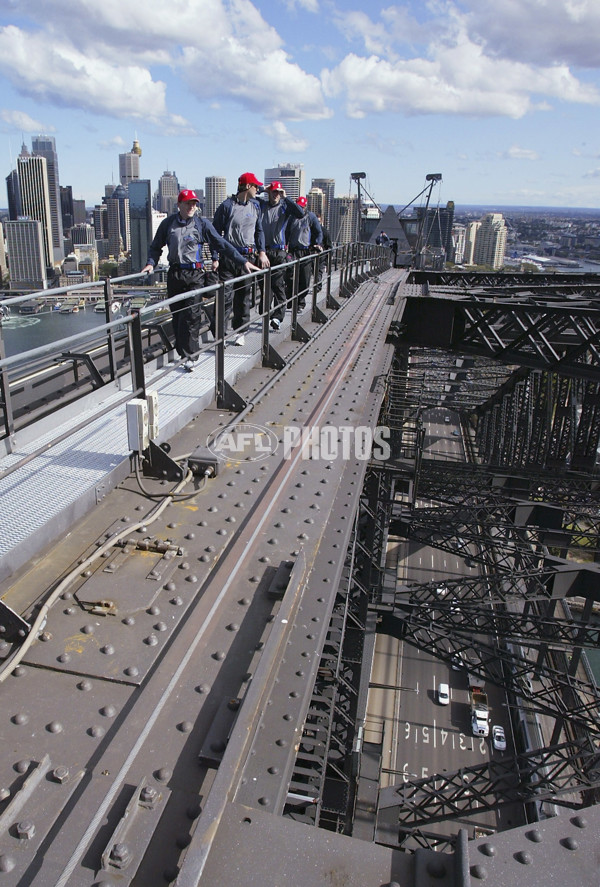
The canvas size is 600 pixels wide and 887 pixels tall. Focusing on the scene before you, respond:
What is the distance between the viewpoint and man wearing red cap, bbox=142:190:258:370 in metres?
7.78

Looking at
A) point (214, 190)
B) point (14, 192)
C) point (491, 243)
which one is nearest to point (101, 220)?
point (14, 192)

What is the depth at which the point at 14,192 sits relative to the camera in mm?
34781

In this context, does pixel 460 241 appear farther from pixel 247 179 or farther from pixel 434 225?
pixel 247 179

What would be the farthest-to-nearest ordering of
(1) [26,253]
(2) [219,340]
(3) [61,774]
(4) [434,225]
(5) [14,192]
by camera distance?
(4) [434,225] < (5) [14,192] < (1) [26,253] < (2) [219,340] < (3) [61,774]

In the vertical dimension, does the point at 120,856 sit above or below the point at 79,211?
below

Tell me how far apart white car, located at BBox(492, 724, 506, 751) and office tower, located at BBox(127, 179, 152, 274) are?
2529 centimetres

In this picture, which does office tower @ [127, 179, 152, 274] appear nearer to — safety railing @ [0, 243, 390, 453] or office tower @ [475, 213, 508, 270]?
safety railing @ [0, 243, 390, 453]

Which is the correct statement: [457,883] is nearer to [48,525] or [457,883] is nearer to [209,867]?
[209,867]

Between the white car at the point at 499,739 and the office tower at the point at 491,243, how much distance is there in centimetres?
8859

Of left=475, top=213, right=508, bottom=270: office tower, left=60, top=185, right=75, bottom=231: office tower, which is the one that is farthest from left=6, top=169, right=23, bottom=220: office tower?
left=475, top=213, right=508, bottom=270: office tower

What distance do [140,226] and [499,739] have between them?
83.5 feet

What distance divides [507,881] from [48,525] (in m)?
3.38

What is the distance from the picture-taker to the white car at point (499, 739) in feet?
84.1

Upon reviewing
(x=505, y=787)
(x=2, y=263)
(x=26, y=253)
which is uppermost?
(x=26, y=253)
